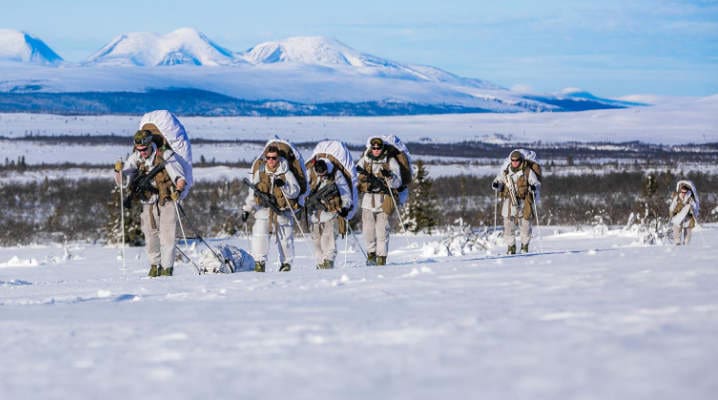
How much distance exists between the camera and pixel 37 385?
13.6 feet

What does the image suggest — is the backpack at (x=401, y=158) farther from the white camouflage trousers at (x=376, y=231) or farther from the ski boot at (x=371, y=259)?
the ski boot at (x=371, y=259)

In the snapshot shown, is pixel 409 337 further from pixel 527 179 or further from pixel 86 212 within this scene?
pixel 86 212

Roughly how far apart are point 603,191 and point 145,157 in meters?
63.3

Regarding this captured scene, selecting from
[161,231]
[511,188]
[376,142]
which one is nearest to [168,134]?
[161,231]

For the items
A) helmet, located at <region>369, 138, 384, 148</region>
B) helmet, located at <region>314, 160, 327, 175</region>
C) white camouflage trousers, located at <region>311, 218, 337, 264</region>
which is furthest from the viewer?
helmet, located at <region>369, 138, 384, 148</region>

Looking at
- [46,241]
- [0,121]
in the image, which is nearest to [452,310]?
[46,241]

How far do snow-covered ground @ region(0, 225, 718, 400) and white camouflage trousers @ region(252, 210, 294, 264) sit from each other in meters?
5.64

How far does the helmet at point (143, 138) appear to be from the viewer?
1257cm

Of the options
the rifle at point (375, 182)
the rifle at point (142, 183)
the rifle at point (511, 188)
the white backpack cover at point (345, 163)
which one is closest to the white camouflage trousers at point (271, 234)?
the white backpack cover at point (345, 163)

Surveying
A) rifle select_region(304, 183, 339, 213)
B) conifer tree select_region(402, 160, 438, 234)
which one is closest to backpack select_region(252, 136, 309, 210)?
rifle select_region(304, 183, 339, 213)

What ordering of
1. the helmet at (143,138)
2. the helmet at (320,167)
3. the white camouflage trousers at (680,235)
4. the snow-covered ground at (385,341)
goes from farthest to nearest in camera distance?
the white camouflage trousers at (680,235), the helmet at (320,167), the helmet at (143,138), the snow-covered ground at (385,341)

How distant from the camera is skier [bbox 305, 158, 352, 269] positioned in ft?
46.1

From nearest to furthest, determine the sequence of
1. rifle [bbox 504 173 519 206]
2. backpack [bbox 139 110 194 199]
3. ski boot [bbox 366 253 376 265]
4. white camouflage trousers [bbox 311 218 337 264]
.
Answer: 1. backpack [bbox 139 110 194 199]
2. white camouflage trousers [bbox 311 218 337 264]
3. ski boot [bbox 366 253 376 265]
4. rifle [bbox 504 173 519 206]

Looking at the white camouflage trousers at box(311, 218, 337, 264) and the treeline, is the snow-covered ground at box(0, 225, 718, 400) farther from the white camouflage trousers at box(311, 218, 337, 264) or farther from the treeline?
the treeline
